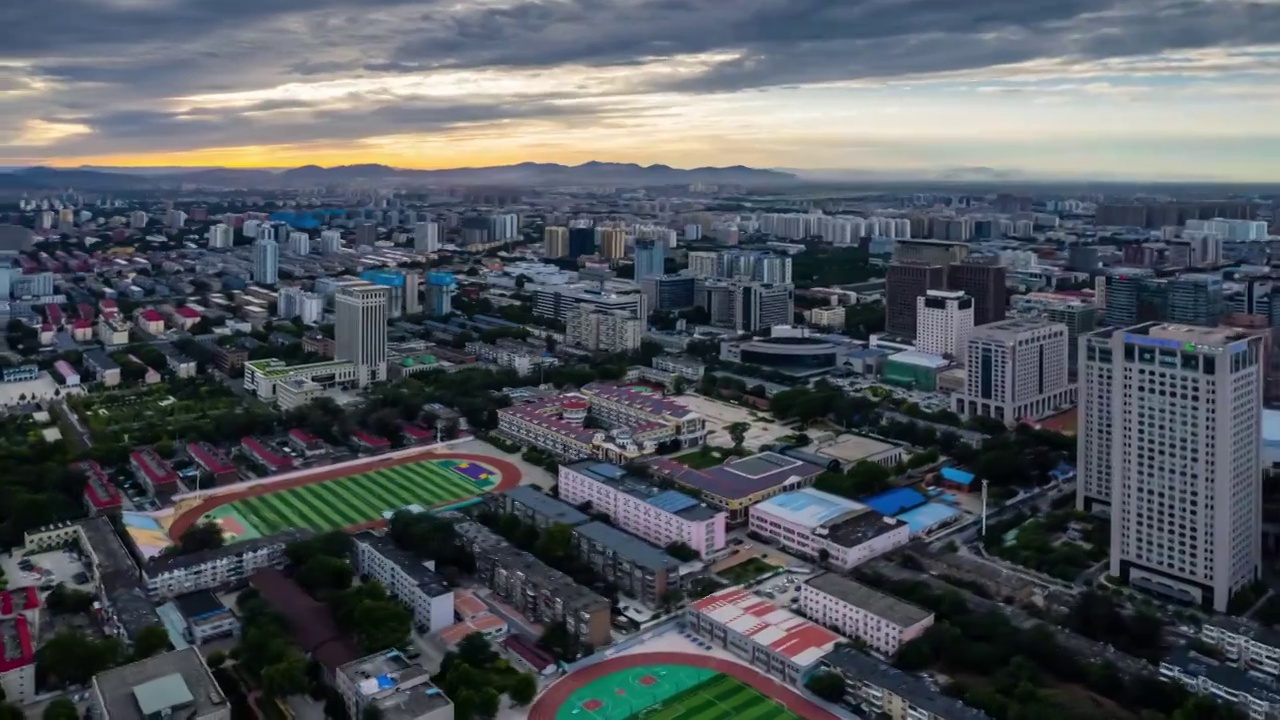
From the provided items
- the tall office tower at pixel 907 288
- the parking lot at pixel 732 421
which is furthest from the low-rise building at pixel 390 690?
the tall office tower at pixel 907 288

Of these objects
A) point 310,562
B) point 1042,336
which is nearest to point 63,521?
point 310,562

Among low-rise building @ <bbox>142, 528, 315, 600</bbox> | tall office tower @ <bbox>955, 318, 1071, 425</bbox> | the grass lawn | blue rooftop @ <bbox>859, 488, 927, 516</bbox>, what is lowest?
the grass lawn

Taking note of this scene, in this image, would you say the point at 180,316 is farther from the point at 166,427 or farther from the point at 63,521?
the point at 63,521

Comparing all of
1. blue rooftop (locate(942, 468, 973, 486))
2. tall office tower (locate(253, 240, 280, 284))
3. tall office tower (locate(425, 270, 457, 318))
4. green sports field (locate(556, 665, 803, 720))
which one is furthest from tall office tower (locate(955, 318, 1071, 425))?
tall office tower (locate(253, 240, 280, 284))

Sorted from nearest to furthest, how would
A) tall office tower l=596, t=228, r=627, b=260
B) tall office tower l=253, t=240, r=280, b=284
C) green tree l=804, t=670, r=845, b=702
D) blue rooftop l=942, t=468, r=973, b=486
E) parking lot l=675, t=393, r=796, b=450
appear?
green tree l=804, t=670, r=845, b=702, blue rooftop l=942, t=468, r=973, b=486, parking lot l=675, t=393, r=796, b=450, tall office tower l=253, t=240, r=280, b=284, tall office tower l=596, t=228, r=627, b=260

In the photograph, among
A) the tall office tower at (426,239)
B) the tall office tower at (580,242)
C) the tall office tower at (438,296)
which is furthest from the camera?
the tall office tower at (426,239)

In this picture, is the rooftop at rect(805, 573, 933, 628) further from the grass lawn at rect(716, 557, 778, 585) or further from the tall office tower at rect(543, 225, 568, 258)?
the tall office tower at rect(543, 225, 568, 258)

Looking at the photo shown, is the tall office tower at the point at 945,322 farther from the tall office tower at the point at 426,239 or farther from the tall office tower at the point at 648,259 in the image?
the tall office tower at the point at 426,239

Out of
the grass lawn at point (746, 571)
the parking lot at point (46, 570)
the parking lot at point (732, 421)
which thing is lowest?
the grass lawn at point (746, 571)
